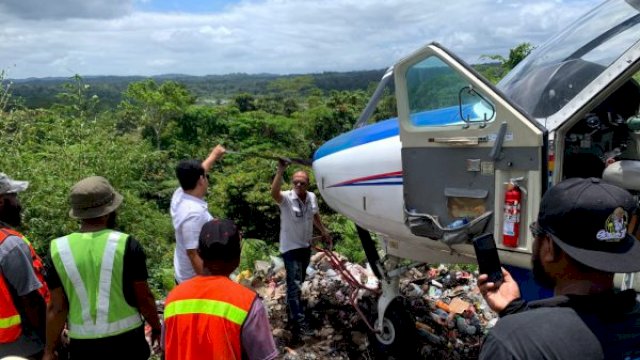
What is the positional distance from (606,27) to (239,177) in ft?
51.4

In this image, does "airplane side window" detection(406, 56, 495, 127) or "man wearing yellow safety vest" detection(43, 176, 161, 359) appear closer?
"man wearing yellow safety vest" detection(43, 176, 161, 359)

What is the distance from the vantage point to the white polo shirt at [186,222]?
12.6ft

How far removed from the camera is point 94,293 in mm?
2943

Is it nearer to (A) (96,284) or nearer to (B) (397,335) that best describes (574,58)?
(B) (397,335)

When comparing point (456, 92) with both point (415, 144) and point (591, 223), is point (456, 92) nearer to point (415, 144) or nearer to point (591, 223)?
point (415, 144)

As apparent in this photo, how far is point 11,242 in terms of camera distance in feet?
9.95

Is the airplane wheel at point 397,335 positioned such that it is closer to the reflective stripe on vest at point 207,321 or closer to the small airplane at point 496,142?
the small airplane at point 496,142

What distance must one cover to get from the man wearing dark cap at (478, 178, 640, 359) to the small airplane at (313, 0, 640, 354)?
1784 mm

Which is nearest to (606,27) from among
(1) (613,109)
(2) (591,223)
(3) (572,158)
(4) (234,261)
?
(1) (613,109)

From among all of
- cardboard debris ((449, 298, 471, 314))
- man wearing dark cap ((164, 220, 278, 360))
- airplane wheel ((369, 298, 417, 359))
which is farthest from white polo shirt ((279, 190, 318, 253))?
man wearing dark cap ((164, 220, 278, 360))

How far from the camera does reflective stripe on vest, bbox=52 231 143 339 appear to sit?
2896mm

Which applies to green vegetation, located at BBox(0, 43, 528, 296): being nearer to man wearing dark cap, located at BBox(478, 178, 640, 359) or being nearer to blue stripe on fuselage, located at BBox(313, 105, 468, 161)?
blue stripe on fuselage, located at BBox(313, 105, 468, 161)

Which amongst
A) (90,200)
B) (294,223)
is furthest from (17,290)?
(294,223)

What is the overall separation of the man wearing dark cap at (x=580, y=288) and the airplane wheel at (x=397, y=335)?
3598mm
